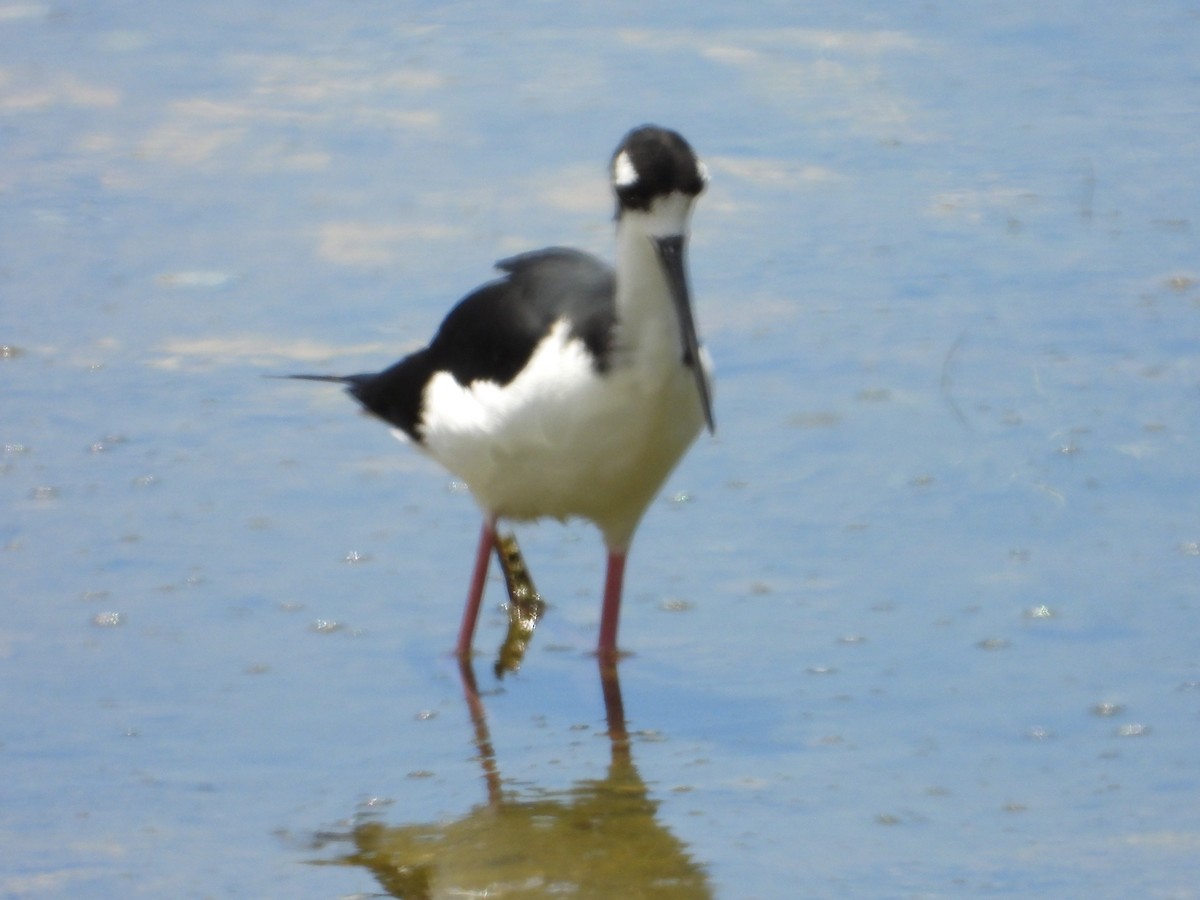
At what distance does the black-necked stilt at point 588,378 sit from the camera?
5375mm

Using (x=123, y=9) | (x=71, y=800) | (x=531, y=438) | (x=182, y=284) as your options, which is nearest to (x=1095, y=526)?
(x=531, y=438)

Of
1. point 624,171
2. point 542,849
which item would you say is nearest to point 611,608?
point 542,849

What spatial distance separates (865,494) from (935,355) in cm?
111

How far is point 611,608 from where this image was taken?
6.05 metres

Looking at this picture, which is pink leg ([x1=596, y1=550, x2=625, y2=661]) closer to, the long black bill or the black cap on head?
the long black bill

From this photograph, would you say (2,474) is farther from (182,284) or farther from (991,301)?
(991,301)

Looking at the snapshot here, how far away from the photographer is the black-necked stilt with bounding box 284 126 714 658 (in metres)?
5.38

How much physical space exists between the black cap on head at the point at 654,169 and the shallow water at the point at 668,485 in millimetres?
1341

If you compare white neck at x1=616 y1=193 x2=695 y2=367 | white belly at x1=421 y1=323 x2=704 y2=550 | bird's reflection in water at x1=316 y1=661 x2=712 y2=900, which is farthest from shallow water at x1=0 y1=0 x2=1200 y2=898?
white neck at x1=616 y1=193 x2=695 y2=367

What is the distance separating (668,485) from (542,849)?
223cm

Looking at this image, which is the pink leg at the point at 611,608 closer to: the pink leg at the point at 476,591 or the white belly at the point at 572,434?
the white belly at the point at 572,434

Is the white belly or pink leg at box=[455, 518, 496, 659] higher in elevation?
the white belly

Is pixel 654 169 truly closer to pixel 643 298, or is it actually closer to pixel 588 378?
pixel 643 298

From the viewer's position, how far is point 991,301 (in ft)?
26.7
